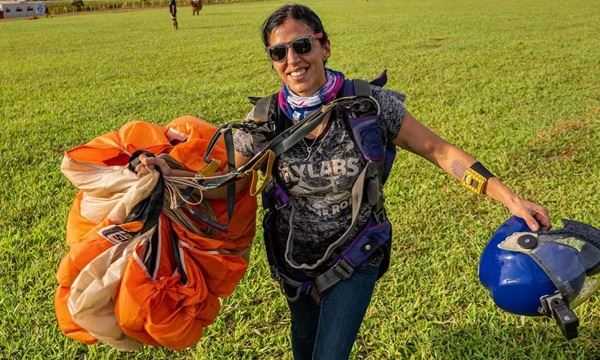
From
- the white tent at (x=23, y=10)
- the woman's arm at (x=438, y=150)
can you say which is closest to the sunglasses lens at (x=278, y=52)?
the woman's arm at (x=438, y=150)

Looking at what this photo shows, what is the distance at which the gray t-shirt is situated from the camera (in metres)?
2.38

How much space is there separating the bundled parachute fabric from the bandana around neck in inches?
14.4

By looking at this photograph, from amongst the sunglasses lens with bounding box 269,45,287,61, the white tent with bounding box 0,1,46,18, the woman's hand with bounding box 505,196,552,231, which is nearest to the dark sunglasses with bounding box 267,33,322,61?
the sunglasses lens with bounding box 269,45,287,61

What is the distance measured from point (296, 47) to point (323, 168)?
0.51 metres

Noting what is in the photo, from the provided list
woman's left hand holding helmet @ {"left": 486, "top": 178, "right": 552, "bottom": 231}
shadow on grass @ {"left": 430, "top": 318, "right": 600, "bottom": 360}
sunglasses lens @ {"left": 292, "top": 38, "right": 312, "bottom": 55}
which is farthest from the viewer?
shadow on grass @ {"left": 430, "top": 318, "right": 600, "bottom": 360}

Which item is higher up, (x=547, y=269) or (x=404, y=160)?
(x=547, y=269)

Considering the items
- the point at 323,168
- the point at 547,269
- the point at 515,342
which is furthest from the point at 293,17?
the point at 515,342

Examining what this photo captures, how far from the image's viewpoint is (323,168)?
239 centimetres

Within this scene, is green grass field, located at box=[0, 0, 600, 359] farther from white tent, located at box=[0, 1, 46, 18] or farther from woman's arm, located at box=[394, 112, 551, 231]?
white tent, located at box=[0, 1, 46, 18]

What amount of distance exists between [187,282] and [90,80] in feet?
41.4

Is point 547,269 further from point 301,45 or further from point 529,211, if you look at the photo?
point 301,45

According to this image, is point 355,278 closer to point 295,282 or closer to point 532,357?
point 295,282

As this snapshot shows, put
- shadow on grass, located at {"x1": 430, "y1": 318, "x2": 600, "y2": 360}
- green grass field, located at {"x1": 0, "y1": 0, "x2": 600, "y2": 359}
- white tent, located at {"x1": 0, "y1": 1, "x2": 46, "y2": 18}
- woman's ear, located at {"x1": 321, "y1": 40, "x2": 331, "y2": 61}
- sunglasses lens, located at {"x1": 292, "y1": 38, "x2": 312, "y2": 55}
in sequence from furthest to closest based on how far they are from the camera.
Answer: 1. white tent, located at {"x1": 0, "y1": 1, "x2": 46, "y2": 18}
2. green grass field, located at {"x1": 0, "y1": 0, "x2": 600, "y2": 359}
3. shadow on grass, located at {"x1": 430, "y1": 318, "x2": 600, "y2": 360}
4. woman's ear, located at {"x1": 321, "y1": 40, "x2": 331, "y2": 61}
5. sunglasses lens, located at {"x1": 292, "y1": 38, "x2": 312, "y2": 55}

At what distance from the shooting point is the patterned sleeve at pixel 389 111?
2.41 m
